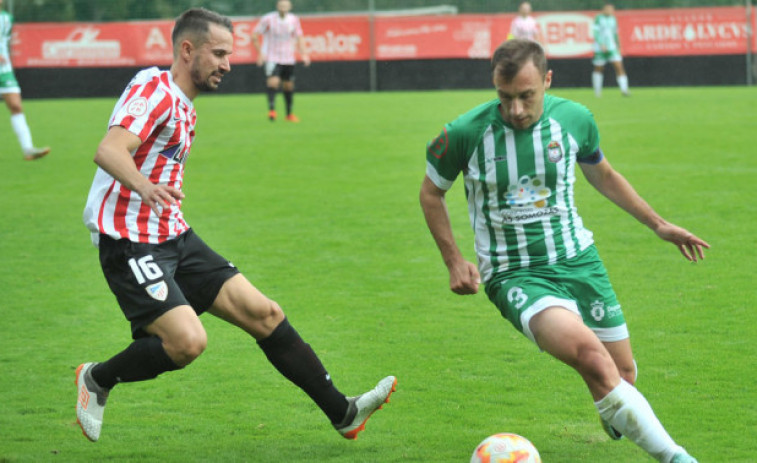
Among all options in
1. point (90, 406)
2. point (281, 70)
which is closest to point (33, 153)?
point (281, 70)

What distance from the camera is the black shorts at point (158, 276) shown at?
4.52 metres

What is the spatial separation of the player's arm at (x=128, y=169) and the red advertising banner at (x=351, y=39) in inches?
974

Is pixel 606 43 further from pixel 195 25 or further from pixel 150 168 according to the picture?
pixel 150 168

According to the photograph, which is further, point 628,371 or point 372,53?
point 372,53

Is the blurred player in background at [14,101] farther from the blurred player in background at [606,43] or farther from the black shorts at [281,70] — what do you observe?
the blurred player in background at [606,43]

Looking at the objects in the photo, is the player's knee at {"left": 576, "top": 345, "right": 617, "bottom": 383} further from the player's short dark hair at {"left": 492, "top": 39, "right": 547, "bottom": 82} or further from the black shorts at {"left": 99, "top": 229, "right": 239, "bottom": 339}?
the black shorts at {"left": 99, "top": 229, "right": 239, "bottom": 339}

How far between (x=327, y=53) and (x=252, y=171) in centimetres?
1643

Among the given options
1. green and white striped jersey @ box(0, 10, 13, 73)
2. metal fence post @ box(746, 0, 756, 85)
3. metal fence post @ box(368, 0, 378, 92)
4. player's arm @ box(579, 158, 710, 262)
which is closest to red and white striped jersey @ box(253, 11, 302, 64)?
metal fence post @ box(368, 0, 378, 92)

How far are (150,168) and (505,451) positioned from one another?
1.86m

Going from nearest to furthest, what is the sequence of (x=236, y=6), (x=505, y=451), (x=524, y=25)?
(x=505, y=451), (x=524, y=25), (x=236, y=6)

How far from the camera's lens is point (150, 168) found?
4.61 m

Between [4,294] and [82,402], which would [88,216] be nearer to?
[82,402]

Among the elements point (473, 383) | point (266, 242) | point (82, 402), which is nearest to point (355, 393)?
point (473, 383)

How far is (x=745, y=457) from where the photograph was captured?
14.5ft
